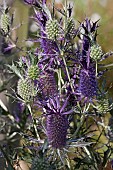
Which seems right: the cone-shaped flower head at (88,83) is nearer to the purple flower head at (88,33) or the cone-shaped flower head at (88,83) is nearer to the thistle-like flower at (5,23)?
the purple flower head at (88,33)

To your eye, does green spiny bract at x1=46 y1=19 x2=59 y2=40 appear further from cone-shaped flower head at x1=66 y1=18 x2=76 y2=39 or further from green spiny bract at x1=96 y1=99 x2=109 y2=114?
green spiny bract at x1=96 y1=99 x2=109 y2=114

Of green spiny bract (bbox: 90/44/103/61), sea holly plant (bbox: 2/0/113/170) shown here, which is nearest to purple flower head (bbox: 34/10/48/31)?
sea holly plant (bbox: 2/0/113/170)

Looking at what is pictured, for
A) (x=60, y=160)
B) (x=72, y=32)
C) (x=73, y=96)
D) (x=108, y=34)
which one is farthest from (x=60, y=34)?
(x=108, y=34)

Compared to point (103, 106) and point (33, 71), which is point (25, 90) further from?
point (103, 106)

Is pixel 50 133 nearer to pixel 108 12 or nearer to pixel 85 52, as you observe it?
pixel 85 52

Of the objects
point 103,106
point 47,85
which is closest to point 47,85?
point 47,85

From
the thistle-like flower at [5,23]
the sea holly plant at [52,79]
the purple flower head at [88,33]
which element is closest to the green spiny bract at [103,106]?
the sea holly plant at [52,79]
